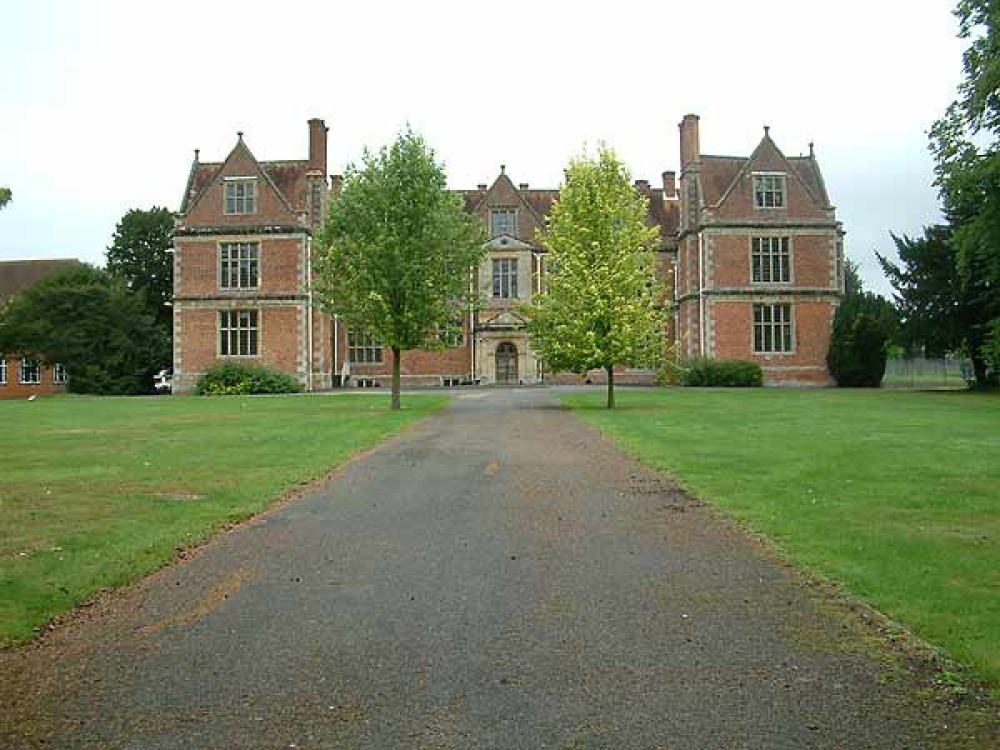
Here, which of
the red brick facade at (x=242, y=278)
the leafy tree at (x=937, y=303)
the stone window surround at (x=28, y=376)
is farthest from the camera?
the stone window surround at (x=28, y=376)

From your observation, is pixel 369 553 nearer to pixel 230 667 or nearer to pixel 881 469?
pixel 230 667

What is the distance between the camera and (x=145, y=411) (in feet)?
105

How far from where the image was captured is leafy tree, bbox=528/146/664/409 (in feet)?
103

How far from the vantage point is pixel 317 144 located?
53.2 m

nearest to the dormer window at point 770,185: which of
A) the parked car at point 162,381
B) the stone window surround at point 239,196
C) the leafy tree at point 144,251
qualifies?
the stone window surround at point 239,196

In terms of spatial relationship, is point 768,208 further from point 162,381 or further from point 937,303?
point 162,381

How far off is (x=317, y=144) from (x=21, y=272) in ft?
108

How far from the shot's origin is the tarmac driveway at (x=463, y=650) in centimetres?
494

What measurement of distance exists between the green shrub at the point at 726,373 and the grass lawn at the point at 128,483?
77.5 ft

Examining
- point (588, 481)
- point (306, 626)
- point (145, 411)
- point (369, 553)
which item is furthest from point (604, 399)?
point (306, 626)

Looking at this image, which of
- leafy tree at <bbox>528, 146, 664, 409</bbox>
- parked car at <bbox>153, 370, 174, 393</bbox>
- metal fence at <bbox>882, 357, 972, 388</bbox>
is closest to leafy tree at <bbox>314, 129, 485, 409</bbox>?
leafy tree at <bbox>528, 146, 664, 409</bbox>

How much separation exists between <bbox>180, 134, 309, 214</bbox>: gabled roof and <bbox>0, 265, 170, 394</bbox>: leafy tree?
724cm

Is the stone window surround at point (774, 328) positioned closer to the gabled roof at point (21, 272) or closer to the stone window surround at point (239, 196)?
the stone window surround at point (239, 196)

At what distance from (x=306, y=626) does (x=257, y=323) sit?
4634cm
